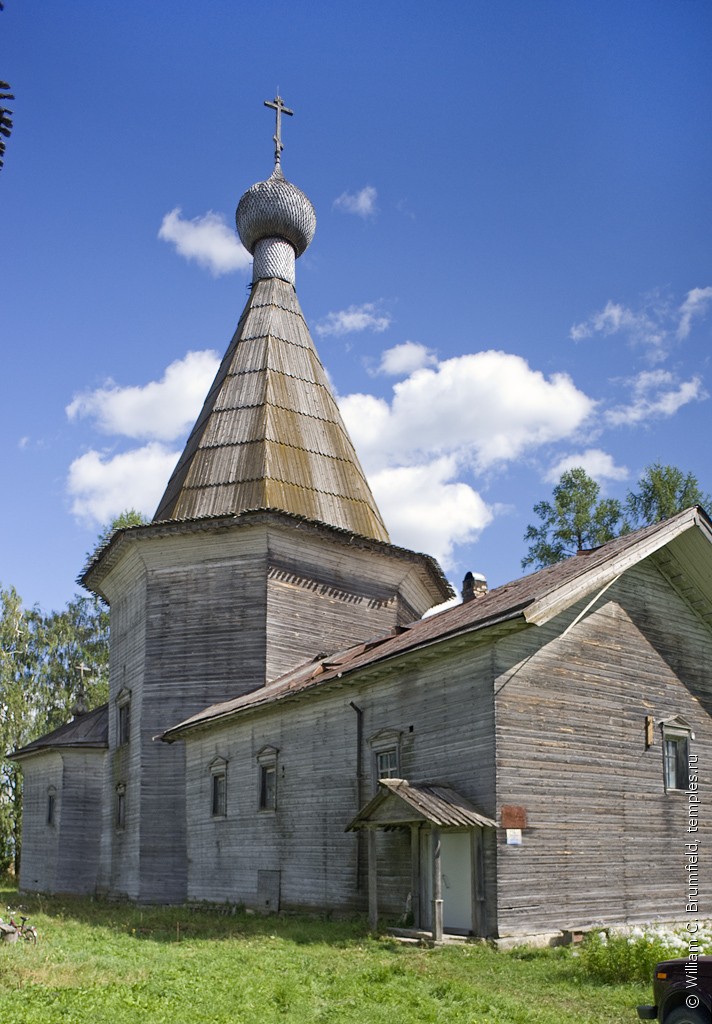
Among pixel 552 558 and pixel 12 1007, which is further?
pixel 552 558

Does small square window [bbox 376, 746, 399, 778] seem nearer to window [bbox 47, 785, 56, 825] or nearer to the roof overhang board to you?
the roof overhang board

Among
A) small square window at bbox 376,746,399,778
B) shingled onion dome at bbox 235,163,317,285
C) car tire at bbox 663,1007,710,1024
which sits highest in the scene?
shingled onion dome at bbox 235,163,317,285

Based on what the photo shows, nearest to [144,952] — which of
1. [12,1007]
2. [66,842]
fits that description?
[12,1007]

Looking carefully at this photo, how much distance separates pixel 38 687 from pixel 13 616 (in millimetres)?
3609

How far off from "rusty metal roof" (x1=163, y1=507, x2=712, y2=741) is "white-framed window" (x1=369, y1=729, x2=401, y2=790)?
51.6 inches

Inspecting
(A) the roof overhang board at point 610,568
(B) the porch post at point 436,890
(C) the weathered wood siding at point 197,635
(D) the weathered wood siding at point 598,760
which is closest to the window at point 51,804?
(C) the weathered wood siding at point 197,635

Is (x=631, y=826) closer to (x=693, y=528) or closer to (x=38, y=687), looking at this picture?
(x=693, y=528)

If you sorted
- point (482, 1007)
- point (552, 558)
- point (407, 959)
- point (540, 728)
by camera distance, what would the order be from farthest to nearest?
1. point (552, 558)
2. point (540, 728)
3. point (407, 959)
4. point (482, 1007)

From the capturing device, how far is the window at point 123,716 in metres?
29.2

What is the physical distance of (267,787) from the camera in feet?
72.3

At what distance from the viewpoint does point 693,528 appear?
18.2 meters

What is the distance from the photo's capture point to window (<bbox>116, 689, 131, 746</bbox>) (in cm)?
2917

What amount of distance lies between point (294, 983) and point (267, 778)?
10911 mm

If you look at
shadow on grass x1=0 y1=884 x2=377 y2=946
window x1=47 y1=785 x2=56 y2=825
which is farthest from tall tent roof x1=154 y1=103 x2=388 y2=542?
shadow on grass x1=0 y1=884 x2=377 y2=946
